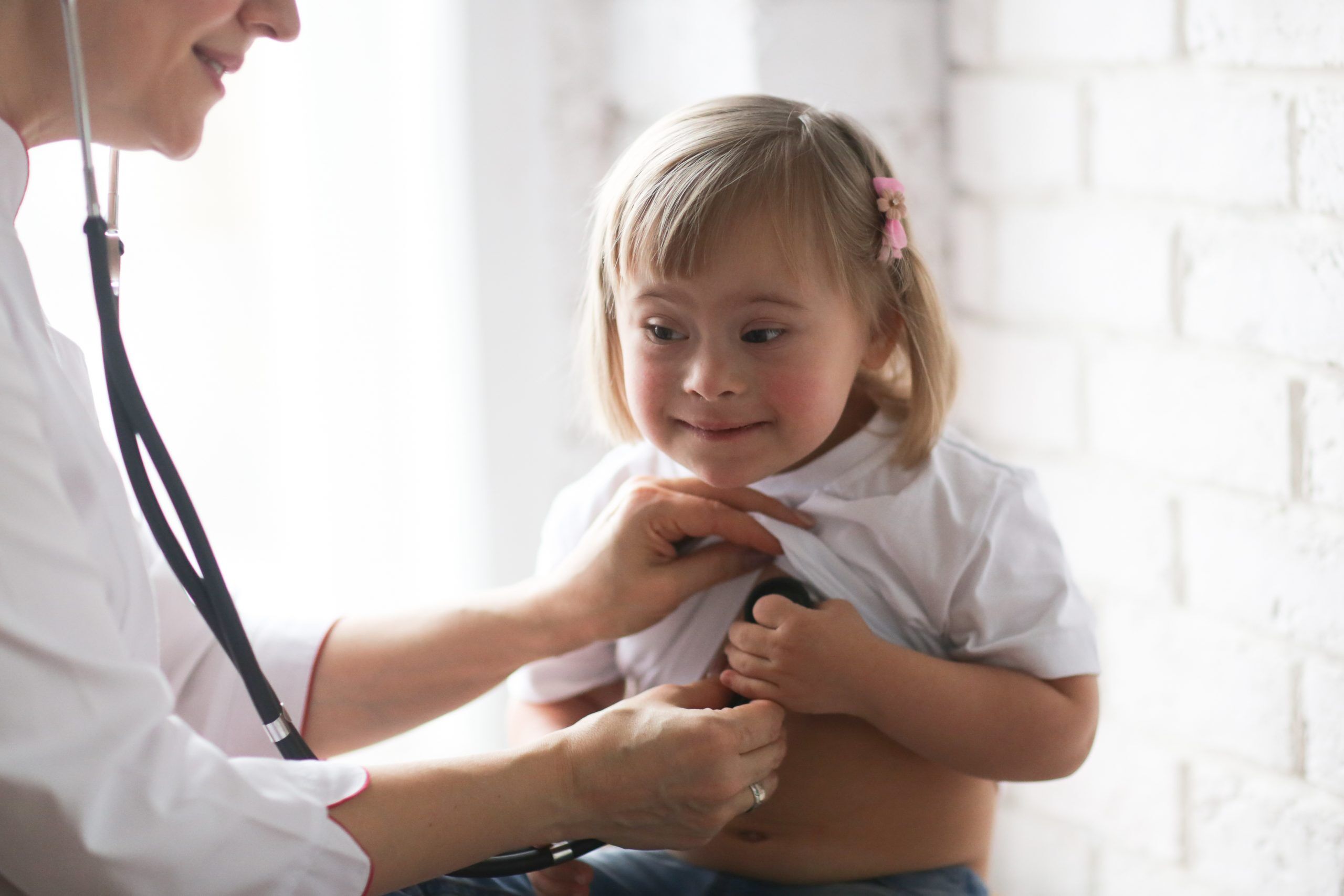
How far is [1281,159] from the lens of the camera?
1.19 metres

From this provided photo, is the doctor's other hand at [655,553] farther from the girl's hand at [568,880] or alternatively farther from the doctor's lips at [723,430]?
the girl's hand at [568,880]

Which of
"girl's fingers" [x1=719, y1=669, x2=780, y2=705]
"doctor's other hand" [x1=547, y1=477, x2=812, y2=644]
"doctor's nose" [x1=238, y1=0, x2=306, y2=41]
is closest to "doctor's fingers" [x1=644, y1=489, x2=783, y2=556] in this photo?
"doctor's other hand" [x1=547, y1=477, x2=812, y2=644]

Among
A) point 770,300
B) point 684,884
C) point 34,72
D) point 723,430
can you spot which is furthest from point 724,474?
point 34,72

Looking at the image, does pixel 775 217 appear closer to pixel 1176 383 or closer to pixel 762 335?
pixel 762 335

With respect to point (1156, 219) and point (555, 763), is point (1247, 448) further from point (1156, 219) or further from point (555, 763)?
point (555, 763)

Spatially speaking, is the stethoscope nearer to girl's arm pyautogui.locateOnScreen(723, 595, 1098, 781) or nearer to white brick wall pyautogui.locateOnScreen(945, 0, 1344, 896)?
girl's arm pyautogui.locateOnScreen(723, 595, 1098, 781)

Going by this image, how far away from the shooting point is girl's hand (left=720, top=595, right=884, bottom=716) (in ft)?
3.40

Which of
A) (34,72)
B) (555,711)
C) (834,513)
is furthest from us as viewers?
(555,711)

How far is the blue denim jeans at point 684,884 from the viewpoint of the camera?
109 centimetres

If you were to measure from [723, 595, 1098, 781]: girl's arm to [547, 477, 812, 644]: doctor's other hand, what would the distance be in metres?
0.09

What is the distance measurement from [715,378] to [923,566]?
0.24 meters

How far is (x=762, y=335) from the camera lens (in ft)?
3.44

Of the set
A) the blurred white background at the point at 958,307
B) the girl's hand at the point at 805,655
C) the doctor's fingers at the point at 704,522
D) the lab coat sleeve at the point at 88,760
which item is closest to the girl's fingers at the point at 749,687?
the girl's hand at the point at 805,655

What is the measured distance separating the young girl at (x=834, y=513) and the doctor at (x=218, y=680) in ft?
0.24
